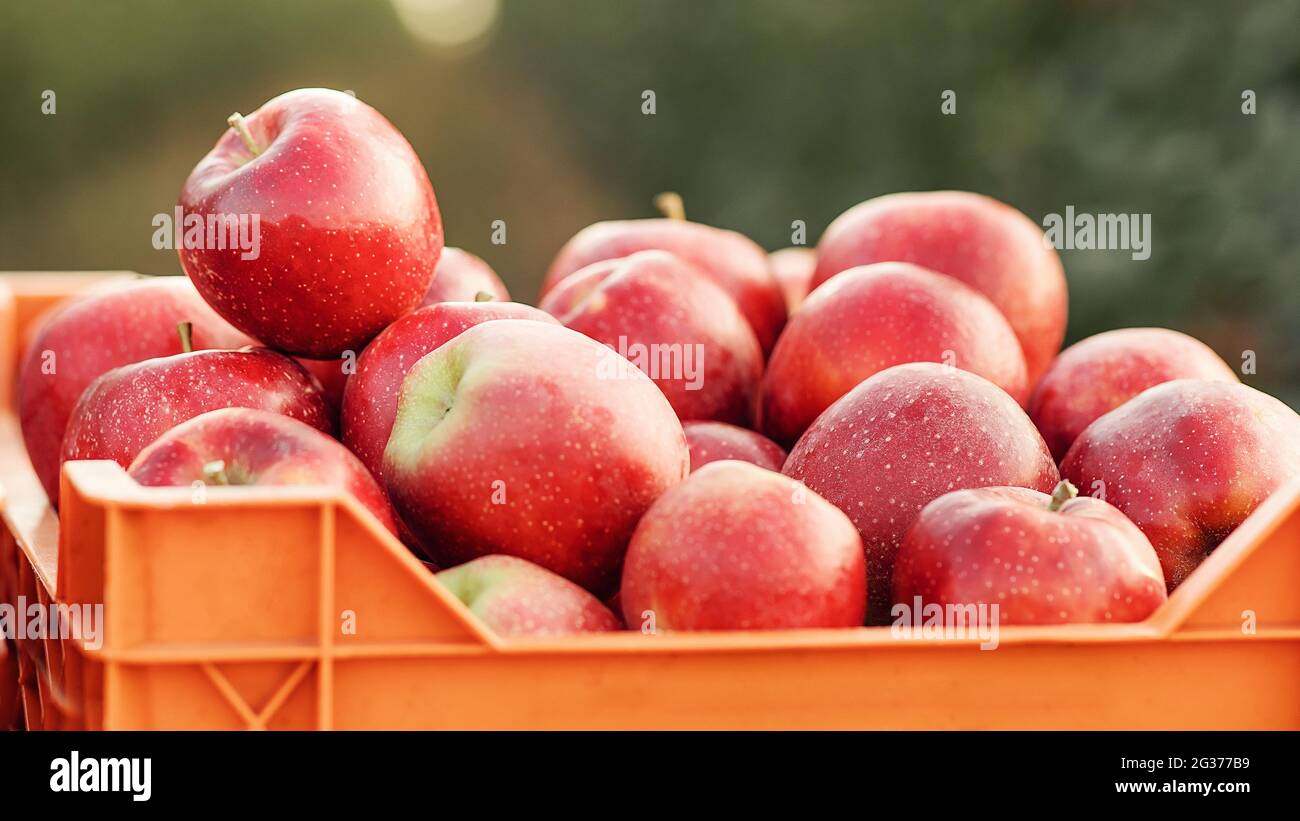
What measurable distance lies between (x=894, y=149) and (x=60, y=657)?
14.5 feet

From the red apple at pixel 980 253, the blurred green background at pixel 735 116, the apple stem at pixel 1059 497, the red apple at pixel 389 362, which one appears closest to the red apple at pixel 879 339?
the red apple at pixel 980 253

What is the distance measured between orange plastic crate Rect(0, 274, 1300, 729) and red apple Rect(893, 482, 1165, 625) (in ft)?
0.17

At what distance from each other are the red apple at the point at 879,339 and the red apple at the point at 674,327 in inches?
2.8

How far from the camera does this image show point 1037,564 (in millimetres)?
1286

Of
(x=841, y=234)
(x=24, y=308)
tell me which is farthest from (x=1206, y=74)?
(x=24, y=308)

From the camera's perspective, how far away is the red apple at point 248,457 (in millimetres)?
1307

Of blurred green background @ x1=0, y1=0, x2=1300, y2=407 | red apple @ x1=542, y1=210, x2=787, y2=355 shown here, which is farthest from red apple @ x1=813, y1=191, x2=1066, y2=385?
blurred green background @ x1=0, y1=0, x2=1300, y2=407

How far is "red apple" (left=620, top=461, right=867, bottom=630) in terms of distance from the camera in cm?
127

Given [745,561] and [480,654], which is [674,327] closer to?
[745,561]

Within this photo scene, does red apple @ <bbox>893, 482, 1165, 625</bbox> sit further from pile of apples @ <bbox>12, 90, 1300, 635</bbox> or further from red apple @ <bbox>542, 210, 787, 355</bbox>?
red apple @ <bbox>542, 210, 787, 355</bbox>

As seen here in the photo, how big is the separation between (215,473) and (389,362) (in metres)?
0.38

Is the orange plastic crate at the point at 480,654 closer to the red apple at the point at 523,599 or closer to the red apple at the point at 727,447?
the red apple at the point at 523,599

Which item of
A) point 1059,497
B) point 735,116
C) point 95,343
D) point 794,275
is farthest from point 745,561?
point 735,116
